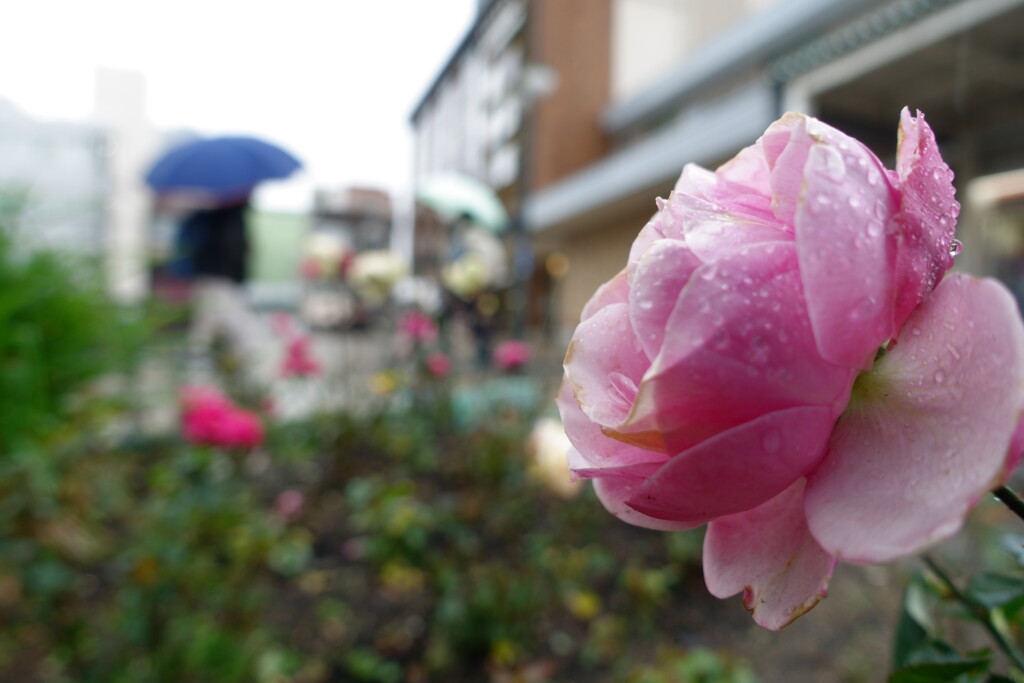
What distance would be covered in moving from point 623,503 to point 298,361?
2.47 metres

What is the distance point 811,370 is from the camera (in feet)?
0.53

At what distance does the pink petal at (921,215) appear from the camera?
170mm

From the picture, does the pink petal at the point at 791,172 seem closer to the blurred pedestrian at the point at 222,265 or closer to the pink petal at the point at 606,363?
the pink petal at the point at 606,363

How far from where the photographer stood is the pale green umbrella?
4152 mm

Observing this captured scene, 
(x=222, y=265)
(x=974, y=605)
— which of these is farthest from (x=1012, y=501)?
(x=222, y=265)

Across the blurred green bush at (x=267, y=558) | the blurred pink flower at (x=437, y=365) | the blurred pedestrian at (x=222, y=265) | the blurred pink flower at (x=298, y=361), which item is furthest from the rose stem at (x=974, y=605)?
the blurred pedestrian at (x=222, y=265)

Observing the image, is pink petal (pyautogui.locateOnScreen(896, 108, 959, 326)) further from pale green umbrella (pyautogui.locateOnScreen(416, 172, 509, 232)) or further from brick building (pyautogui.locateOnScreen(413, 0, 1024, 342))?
pale green umbrella (pyautogui.locateOnScreen(416, 172, 509, 232))

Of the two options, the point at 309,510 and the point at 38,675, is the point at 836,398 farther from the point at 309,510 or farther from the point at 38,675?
the point at 309,510

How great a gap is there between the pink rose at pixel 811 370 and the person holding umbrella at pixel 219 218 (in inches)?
114

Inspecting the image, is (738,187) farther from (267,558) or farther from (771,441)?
(267,558)

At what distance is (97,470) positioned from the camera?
145 centimetres

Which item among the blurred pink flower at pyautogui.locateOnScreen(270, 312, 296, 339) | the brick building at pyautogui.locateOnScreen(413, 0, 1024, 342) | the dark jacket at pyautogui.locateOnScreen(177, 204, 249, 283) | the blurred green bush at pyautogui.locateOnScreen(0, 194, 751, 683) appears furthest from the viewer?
the dark jacket at pyautogui.locateOnScreen(177, 204, 249, 283)

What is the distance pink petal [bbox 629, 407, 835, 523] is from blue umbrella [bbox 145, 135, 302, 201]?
149 inches

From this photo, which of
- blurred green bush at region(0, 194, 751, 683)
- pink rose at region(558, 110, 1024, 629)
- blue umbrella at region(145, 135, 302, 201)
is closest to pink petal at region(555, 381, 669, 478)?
pink rose at region(558, 110, 1024, 629)
